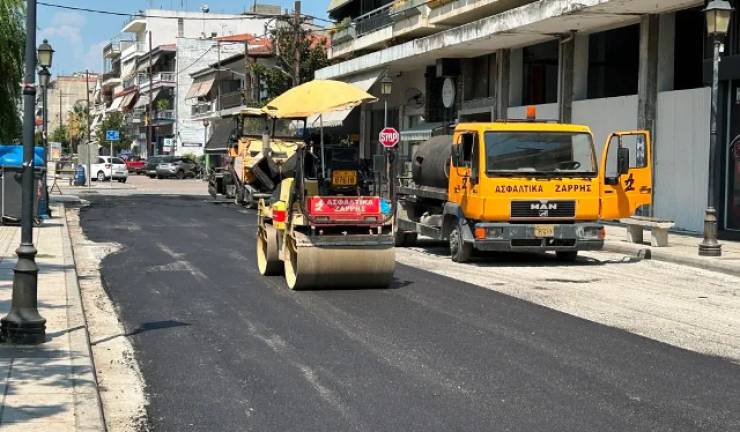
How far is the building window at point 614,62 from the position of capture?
82.7 feet

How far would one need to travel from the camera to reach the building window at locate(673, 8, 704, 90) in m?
22.7

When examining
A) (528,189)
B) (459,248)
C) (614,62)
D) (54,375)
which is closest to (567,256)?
(528,189)

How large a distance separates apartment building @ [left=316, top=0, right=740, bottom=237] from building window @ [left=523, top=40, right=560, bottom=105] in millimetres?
40

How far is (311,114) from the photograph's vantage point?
41.6 ft

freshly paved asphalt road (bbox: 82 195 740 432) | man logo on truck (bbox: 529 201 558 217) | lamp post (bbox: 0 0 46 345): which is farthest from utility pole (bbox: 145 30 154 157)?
lamp post (bbox: 0 0 46 345)

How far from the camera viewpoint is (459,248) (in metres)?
16.1

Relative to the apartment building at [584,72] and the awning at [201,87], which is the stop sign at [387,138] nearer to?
the apartment building at [584,72]

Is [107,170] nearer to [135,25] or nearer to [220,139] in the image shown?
[220,139]

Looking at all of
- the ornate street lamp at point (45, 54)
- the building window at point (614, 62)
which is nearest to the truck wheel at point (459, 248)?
the ornate street lamp at point (45, 54)

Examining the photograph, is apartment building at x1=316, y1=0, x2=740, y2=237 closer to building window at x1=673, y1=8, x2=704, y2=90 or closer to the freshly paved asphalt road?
building window at x1=673, y1=8, x2=704, y2=90

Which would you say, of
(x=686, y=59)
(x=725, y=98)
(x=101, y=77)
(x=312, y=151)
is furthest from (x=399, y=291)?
(x=101, y=77)

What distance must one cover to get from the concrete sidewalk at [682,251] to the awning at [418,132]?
51.3 ft

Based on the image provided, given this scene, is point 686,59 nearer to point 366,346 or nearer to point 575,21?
point 575,21

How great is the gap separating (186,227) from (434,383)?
16719mm
